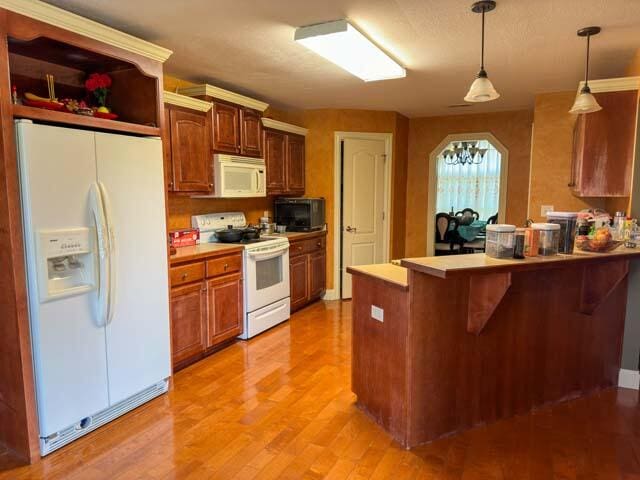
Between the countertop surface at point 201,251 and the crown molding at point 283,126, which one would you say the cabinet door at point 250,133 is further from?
the countertop surface at point 201,251

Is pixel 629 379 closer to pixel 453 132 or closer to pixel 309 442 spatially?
pixel 309 442

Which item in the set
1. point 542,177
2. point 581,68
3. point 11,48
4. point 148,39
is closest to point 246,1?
point 148,39

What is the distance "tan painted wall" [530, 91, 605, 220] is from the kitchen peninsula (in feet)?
5.04

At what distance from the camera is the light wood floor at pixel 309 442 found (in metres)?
2.17

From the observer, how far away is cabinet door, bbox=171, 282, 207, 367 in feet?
10.6

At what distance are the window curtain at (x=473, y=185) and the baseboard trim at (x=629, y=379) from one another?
560 cm

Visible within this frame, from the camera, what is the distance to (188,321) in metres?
3.36

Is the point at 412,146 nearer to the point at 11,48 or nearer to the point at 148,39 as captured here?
the point at 148,39

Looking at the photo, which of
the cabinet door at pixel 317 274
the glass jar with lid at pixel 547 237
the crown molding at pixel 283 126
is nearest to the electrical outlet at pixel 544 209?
the glass jar with lid at pixel 547 237

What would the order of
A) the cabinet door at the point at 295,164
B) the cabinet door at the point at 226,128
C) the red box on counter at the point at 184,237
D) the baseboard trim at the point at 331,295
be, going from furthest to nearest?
the baseboard trim at the point at 331,295
the cabinet door at the point at 295,164
the cabinet door at the point at 226,128
the red box on counter at the point at 184,237

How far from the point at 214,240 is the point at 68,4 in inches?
92.1

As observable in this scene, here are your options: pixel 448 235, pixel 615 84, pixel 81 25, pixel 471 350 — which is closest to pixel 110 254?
pixel 81 25

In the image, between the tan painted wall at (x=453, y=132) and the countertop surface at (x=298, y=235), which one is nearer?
the countertop surface at (x=298, y=235)

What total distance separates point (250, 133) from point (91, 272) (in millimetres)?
2475
